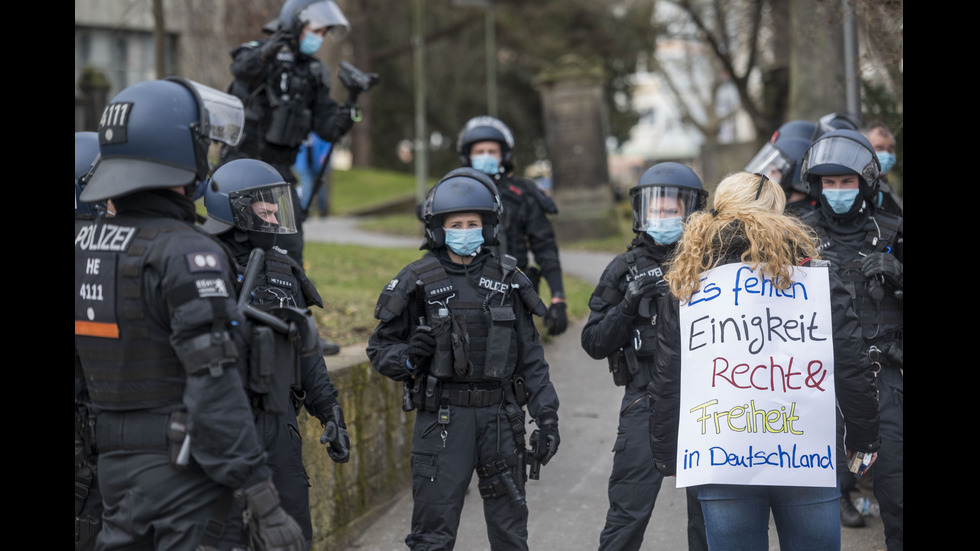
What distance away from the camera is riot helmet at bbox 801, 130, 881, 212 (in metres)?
5.00

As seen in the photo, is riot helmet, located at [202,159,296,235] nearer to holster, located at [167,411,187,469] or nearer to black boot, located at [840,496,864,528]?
holster, located at [167,411,187,469]

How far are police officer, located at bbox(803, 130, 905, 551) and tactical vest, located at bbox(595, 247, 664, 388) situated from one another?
3.10 feet

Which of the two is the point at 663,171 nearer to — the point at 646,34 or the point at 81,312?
the point at 81,312

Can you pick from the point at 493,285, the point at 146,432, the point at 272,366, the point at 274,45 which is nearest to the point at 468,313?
the point at 493,285

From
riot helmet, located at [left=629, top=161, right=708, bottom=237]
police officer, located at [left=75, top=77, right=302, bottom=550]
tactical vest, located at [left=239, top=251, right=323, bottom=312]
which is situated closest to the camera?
police officer, located at [left=75, top=77, right=302, bottom=550]

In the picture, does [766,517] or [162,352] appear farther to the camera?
[766,517]

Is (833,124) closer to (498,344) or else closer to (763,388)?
(498,344)

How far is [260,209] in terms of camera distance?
4.27 meters

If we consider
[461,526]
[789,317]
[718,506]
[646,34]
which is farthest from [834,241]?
[646,34]

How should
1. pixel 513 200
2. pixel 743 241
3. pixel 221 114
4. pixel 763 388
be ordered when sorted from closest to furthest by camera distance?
1. pixel 763 388
2. pixel 743 241
3. pixel 221 114
4. pixel 513 200

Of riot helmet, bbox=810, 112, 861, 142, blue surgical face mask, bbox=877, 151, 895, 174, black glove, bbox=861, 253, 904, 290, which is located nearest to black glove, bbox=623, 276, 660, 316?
black glove, bbox=861, 253, 904, 290

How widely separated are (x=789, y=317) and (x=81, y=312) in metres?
2.42

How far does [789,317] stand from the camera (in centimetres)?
343

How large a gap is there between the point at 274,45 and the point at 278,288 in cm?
241
